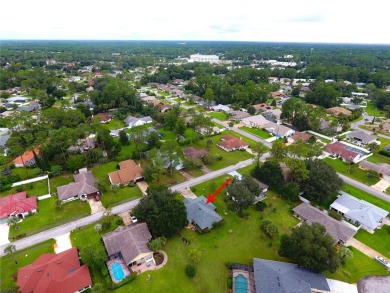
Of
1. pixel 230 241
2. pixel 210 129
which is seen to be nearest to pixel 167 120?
pixel 210 129

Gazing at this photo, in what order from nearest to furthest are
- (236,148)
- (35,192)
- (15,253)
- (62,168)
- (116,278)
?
(116,278)
(15,253)
(35,192)
(62,168)
(236,148)

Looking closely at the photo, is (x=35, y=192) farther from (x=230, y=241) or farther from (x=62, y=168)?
(x=230, y=241)

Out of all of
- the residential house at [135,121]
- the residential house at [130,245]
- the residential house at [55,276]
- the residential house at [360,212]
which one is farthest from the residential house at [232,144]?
the residential house at [55,276]

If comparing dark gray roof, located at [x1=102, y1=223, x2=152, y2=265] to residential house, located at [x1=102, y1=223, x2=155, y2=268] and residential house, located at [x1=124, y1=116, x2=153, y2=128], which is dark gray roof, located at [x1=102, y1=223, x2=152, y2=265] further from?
residential house, located at [x1=124, y1=116, x2=153, y2=128]

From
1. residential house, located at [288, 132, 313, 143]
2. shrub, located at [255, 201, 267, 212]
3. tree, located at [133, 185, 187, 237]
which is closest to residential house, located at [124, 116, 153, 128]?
residential house, located at [288, 132, 313, 143]

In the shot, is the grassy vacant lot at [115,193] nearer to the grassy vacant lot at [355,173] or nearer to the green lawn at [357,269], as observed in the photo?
the green lawn at [357,269]

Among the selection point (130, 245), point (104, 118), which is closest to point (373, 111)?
point (104, 118)
